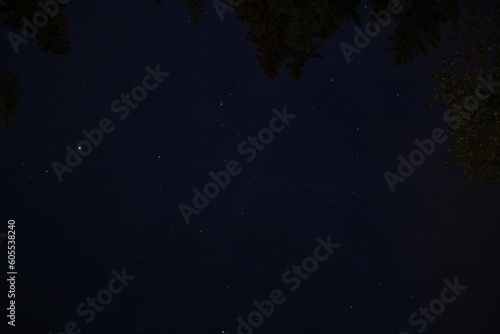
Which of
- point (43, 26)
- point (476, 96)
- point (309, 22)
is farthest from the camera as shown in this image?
point (476, 96)

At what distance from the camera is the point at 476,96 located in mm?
8047

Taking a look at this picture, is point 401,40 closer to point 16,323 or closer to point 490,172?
point 490,172

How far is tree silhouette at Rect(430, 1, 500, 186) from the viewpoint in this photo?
7945 millimetres

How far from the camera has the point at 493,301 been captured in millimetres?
16875

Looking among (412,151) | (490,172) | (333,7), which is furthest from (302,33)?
(412,151)

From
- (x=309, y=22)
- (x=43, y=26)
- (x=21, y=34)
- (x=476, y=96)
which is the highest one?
(x=21, y=34)

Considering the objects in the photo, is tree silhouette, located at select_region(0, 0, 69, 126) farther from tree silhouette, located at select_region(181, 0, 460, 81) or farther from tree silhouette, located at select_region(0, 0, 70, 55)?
tree silhouette, located at select_region(181, 0, 460, 81)

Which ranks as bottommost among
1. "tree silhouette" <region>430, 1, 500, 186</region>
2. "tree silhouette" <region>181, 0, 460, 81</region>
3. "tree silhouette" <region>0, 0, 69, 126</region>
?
"tree silhouette" <region>430, 1, 500, 186</region>

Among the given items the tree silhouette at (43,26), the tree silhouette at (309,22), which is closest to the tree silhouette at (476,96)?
the tree silhouette at (309,22)

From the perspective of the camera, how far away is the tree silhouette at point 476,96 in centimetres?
795

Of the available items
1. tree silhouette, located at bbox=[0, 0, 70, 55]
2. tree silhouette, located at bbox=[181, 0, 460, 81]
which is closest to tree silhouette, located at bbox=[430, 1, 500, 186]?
tree silhouette, located at bbox=[181, 0, 460, 81]

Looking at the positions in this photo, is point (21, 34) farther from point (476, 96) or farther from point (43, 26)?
point (476, 96)

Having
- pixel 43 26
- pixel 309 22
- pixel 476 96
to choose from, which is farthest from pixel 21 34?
pixel 476 96

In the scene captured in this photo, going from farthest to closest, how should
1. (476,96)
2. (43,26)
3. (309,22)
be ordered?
(476,96), (43,26), (309,22)
